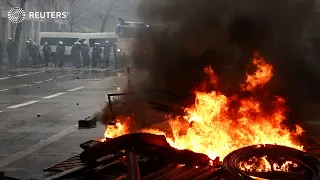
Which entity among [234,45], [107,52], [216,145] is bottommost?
[216,145]

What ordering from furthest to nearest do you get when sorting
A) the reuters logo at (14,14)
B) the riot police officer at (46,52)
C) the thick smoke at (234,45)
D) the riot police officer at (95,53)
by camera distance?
1. the reuters logo at (14,14)
2. the riot police officer at (95,53)
3. the riot police officer at (46,52)
4. the thick smoke at (234,45)

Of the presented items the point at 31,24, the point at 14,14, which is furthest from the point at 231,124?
the point at 31,24

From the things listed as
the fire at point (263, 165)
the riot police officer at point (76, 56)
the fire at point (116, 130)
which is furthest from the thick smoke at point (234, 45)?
the riot police officer at point (76, 56)

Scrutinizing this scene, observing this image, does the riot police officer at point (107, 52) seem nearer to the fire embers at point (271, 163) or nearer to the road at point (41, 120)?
the road at point (41, 120)

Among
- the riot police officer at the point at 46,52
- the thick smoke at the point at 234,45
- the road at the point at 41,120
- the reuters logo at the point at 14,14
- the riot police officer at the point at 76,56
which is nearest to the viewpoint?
the road at the point at 41,120

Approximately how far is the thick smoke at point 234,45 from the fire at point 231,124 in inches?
12.9

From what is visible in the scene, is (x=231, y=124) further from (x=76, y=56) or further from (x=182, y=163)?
(x=76, y=56)

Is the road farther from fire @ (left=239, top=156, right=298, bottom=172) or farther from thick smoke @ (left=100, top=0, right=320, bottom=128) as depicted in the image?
fire @ (left=239, top=156, right=298, bottom=172)

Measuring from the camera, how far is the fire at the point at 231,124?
19.4 ft

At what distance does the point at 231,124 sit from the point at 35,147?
348 cm

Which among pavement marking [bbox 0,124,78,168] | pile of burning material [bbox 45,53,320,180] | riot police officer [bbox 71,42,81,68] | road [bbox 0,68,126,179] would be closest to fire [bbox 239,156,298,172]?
pile of burning material [bbox 45,53,320,180]

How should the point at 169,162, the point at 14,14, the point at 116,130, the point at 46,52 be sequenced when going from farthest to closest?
1. the point at 14,14
2. the point at 46,52
3. the point at 116,130
4. the point at 169,162

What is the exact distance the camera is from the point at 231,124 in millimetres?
6164

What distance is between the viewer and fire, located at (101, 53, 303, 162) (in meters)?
5.92
